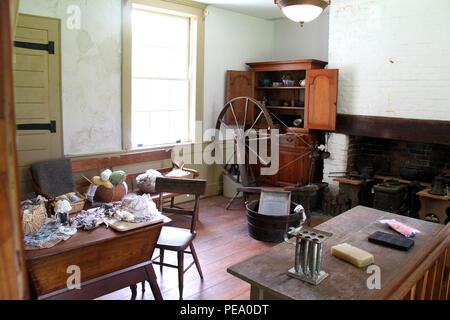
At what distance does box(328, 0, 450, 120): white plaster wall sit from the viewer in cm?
466

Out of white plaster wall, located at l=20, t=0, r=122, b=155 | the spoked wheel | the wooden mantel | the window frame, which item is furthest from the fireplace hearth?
white plaster wall, located at l=20, t=0, r=122, b=155

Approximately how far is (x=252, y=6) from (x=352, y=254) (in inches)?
192

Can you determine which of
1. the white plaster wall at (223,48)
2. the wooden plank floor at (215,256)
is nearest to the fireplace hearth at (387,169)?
the wooden plank floor at (215,256)

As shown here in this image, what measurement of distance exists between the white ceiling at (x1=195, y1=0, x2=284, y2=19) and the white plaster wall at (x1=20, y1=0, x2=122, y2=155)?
1.64 m

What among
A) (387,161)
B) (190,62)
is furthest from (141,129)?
(387,161)

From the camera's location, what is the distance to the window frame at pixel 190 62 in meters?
4.99

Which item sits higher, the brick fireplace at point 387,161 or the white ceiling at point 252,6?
the white ceiling at point 252,6

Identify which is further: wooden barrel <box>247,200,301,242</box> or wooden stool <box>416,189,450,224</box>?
wooden stool <box>416,189,450,224</box>

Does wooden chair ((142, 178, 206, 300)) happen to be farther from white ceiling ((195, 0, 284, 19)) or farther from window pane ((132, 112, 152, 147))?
white ceiling ((195, 0, 284, 19))

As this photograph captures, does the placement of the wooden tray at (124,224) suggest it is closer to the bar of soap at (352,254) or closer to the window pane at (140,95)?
the bar of soap at (352,254)

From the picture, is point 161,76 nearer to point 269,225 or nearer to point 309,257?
point 269,225

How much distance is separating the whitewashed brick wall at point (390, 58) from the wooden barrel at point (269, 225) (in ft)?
5.96
